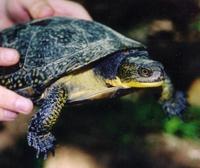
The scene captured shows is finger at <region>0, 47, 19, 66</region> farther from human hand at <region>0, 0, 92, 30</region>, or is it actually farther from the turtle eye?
the turtle eye

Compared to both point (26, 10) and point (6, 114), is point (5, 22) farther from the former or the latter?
point (6, 114)

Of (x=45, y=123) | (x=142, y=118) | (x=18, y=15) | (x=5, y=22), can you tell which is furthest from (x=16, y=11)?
(x=142, y=118)

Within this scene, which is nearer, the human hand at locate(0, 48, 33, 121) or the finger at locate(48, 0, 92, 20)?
the human hand at locate(0, 48, 33, 121)

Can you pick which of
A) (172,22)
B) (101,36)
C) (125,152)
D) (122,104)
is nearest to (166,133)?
(125,152)

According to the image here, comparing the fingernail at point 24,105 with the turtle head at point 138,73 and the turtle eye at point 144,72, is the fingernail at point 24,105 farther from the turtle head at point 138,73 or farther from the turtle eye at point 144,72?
the turtle eye at point 144,72

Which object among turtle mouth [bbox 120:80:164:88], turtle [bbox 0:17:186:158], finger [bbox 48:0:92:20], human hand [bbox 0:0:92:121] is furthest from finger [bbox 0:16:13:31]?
→ turtle mouth [bbox 120:80:164:88]

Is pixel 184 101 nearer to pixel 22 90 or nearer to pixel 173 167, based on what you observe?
pixel 173 167

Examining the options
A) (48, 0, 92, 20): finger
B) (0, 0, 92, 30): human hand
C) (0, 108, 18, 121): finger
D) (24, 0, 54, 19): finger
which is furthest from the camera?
(48, 0, 92, 20): finger
